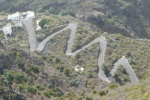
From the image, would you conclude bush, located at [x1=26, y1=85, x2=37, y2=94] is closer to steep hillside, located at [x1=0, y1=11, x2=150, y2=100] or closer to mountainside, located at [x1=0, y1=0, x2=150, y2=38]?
steep hillside, located at [x1=0, y1=11, x2=150, y2=100]

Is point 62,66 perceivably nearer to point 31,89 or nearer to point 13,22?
point 31,89

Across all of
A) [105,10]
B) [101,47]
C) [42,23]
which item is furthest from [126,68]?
[105,10]

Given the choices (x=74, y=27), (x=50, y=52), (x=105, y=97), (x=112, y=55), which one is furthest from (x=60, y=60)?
(x=105, y=97)

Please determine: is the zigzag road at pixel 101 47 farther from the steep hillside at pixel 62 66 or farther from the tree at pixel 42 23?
the tree at pixel 42 23

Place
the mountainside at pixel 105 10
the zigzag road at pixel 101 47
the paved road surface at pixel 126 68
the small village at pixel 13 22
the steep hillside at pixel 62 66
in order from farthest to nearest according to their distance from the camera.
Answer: the mountainside at pixel 105 10
the small village at pixel 13 22
the zigzag road at pixel 101 47
the paved road surface at pixel 126 68
the steep hillside at pixel 62 66

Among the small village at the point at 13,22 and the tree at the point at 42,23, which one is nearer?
the small village at the point at 13,22

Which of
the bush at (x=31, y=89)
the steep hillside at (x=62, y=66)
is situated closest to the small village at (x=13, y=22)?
the steep hillside at (x=62, y=66)

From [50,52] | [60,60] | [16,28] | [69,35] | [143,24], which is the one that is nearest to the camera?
[60,60]

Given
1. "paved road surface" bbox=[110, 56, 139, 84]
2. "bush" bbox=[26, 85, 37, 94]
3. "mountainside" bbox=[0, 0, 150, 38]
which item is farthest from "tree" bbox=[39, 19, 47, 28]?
"bush" bbox=[26, 85, 37, 94]

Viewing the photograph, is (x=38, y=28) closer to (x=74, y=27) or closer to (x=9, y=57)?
(x=74, y=27)
